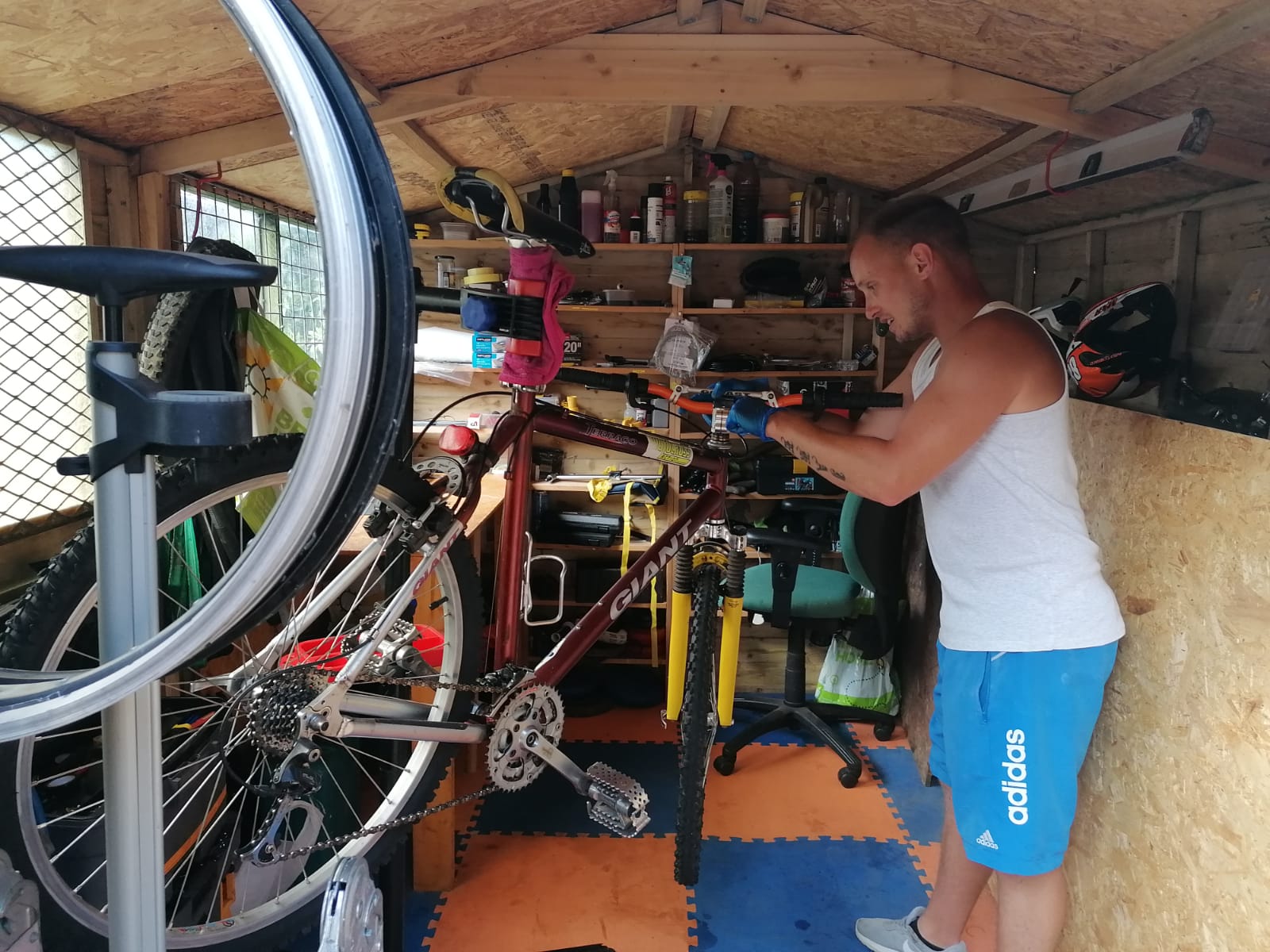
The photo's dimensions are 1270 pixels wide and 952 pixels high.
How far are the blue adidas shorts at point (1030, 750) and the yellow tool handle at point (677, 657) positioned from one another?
30.8 inches

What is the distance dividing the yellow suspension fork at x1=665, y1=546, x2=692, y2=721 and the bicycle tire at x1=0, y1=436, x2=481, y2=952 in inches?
24.6

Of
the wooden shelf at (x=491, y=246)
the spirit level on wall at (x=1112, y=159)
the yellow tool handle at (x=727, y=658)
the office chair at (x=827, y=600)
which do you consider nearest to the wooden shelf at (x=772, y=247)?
the wooden shelf at (x=491, y=246)

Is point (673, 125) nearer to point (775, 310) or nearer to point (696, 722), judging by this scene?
point (775, 310)

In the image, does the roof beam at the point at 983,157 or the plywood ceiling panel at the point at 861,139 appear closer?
the roof beam at the point at 983,157

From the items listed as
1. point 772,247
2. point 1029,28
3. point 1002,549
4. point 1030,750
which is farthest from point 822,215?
point 1030,750

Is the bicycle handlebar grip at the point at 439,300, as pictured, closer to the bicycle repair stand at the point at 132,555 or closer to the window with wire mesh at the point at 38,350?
the window with wire mesh at the point at 38,350

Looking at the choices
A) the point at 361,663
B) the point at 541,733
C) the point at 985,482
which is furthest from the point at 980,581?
the point at 361,663

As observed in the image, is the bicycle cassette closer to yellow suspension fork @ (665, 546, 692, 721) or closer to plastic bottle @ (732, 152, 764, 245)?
yellow suspension fork @ (665, 546, 692, 721)

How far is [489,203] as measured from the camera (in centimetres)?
135

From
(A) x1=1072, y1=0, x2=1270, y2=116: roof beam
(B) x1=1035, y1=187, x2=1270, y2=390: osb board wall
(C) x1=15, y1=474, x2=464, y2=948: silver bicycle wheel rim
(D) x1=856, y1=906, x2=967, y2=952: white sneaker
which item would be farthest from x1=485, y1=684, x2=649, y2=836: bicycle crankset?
(A) x1=1072, y1=0, x2=1270, y2=116: roof beam

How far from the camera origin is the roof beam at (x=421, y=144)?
7.00 feet

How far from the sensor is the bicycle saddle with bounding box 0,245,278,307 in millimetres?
514

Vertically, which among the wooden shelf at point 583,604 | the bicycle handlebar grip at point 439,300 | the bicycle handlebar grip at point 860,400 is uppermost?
the bicycle handlebar grip at point 439,300

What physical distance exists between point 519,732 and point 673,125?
7.46ft
